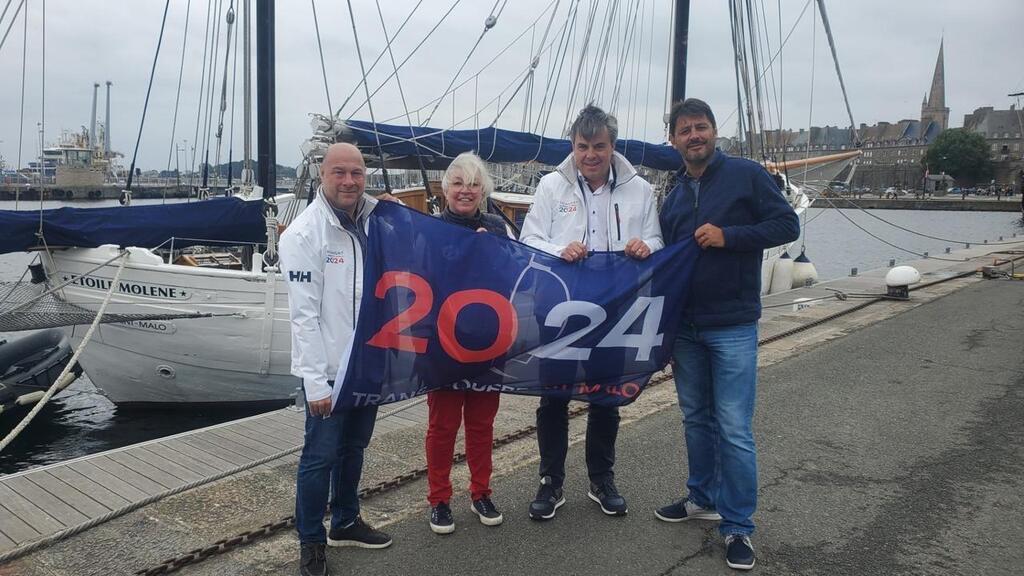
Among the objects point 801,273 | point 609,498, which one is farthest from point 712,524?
point 801,273

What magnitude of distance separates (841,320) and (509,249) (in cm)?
805

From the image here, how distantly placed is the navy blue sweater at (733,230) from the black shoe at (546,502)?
1.16m

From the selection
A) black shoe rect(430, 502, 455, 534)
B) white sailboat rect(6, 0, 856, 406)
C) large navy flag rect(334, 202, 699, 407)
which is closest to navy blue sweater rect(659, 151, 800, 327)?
large navy flag rect(334, 202, 699, 407)

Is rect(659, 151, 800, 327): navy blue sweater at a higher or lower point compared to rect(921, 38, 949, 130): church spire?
lower

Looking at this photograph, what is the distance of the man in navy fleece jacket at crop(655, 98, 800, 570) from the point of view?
345cm

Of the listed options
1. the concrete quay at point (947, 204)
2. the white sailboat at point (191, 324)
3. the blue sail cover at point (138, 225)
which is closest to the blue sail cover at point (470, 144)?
the white sailboat at point (191, 324)

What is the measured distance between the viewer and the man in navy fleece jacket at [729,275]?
3451mm

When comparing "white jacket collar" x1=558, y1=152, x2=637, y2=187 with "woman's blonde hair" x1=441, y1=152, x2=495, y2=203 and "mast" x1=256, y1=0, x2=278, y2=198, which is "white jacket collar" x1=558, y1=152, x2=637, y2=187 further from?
"mast" x1=256, y1=0, x2=278, y2=198

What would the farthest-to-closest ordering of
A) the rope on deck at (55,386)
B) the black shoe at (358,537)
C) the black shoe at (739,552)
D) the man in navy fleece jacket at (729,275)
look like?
the rope on deck at (55,386) → the black shoe at (358,537) → the man in navy fleece jacket at (729,275) → the black shoe at (739,552)

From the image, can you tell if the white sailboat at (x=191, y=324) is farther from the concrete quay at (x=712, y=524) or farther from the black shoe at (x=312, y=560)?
the black shoe at (x=312, y=560)

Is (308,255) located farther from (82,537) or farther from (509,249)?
(82,537)

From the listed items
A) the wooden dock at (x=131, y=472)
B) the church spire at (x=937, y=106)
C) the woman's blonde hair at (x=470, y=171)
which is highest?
the church spire at (x=937, y=106)

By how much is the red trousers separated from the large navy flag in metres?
0.11

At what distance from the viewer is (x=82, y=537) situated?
144 inches
